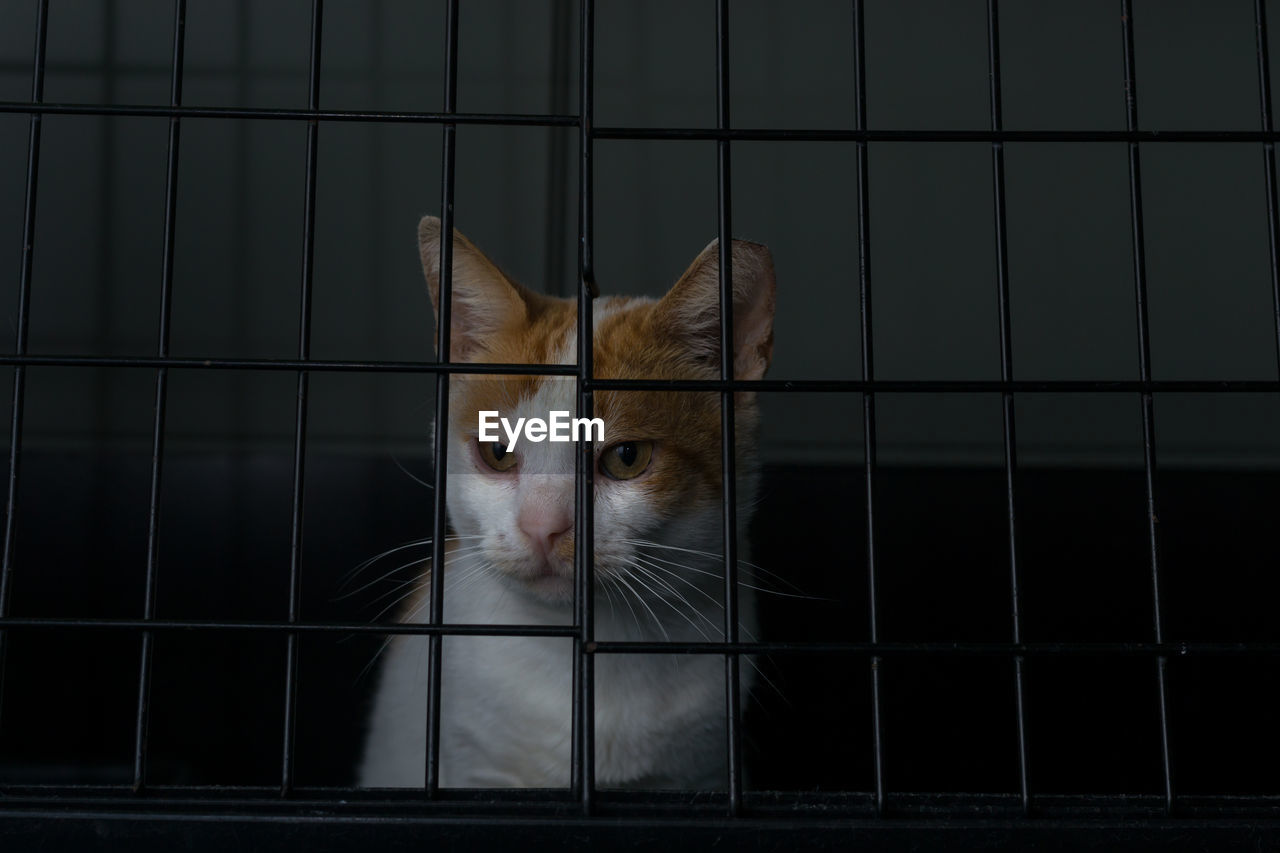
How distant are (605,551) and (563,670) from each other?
8.7 inches

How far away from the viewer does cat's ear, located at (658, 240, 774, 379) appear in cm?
124

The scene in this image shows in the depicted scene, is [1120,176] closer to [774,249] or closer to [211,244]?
[774,249]

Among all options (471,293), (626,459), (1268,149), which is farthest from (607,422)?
(1268,149)

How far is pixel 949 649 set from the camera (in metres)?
0.75

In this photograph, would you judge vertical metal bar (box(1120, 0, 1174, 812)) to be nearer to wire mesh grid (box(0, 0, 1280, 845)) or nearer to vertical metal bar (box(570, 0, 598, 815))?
wire mesh grid (box(0, 0, 1280, 845))

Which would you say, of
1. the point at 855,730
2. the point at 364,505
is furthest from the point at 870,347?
the point at 364,505

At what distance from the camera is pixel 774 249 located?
2.54 meters

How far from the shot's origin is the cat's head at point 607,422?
118 cm

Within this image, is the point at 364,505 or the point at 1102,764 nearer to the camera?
the point at 1102,764

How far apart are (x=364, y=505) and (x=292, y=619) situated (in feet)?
4.66

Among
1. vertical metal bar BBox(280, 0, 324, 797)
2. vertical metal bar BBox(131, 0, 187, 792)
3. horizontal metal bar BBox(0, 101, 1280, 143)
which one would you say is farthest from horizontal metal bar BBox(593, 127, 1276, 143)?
vertical metal bar BBox(131, 0, 187, 792)

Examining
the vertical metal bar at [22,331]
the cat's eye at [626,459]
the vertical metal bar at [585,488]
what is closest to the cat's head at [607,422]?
the cat's eye at [626,459]

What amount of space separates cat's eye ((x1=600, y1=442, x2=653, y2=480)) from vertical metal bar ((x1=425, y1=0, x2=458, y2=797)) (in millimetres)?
448

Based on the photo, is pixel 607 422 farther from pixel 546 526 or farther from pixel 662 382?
pixel 662 382
